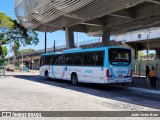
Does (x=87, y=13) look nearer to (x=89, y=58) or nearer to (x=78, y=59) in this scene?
(x=78, y=59)

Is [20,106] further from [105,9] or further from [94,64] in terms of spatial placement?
[105,9]

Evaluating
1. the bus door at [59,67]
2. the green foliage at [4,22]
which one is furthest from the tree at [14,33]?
the bus door at [59,67]

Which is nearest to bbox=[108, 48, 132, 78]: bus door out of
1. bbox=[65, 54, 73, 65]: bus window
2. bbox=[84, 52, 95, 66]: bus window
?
bbox=[84, 52, 95, 66]: bus window

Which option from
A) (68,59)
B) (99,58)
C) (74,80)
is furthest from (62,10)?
(99,58)

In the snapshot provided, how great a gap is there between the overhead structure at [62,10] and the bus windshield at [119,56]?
144 inches

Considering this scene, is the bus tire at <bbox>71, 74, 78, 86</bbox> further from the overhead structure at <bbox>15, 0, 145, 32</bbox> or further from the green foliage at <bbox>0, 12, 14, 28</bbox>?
the green foliage at <bbox>0, 12, 14, 28</bbox>

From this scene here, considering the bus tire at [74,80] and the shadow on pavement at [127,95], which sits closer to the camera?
the shadow on pavement at [127,95]

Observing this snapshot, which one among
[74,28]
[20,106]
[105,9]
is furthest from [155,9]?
[20,106]

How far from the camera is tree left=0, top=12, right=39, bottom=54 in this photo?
3712 centimetres

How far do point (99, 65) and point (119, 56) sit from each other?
1.55m

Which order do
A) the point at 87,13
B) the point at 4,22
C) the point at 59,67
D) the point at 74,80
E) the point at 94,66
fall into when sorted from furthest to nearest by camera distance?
the point at 4,22 → the point at 59,67 → the point at 87,13 → the point at 74,80 → the point at 94,66

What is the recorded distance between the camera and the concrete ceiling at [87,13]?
23638mm

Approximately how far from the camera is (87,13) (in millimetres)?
26234

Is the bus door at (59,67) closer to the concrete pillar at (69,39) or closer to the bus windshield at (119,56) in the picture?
the bus windshield at (119,56)
